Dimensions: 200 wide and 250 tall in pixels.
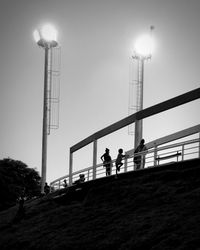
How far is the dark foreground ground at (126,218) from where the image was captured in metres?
10.9

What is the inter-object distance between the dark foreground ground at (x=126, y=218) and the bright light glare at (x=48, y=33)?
62.4ft

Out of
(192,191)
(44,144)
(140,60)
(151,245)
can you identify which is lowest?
(151,245)

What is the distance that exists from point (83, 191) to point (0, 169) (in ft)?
→ 132

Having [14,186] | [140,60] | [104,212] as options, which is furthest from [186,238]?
[14,186]

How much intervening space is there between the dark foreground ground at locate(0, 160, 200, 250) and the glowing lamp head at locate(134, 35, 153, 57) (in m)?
16.6

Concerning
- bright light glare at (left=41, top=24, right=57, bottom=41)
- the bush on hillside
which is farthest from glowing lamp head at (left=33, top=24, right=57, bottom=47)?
the bush on hillside

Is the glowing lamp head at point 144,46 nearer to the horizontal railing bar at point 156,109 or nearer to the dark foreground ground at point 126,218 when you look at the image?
the horizontal railing bar at point 156,109

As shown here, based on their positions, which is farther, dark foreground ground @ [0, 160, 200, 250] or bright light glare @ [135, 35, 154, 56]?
bright light glare @ [135, 35, 154, 56]

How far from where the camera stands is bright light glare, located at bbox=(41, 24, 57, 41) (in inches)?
1431

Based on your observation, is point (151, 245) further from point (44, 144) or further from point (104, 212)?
point (44, 144)

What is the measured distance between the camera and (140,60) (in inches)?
1372

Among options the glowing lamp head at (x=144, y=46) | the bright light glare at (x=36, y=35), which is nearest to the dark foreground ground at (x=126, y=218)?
the glowing lamp head at (x=144, y=46)

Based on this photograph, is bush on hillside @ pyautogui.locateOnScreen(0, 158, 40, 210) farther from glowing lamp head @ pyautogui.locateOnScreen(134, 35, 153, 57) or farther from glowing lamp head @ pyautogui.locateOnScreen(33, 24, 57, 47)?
glowing lamp head @ pyautogui.locateOnScreen(134, 35, 153, 57)

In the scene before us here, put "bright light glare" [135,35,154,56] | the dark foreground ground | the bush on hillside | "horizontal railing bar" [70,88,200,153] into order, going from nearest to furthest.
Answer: the dark foreground ground
"horizontal railing bar" [70,88,200,153]
"bright light glare" [135,35,154,56]
the bush on hillside
